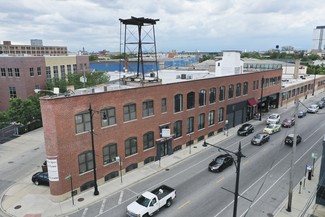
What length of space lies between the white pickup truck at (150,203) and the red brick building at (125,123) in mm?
6777

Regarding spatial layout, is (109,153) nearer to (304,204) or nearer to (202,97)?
(202,97)

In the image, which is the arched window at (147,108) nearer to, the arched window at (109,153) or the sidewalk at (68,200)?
the arched window at (109,153)

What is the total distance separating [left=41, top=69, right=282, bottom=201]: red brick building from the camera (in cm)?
2203

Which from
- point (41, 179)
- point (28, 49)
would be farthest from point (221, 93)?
point (28, 49)

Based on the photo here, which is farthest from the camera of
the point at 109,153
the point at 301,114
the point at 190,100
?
the point at 301,114

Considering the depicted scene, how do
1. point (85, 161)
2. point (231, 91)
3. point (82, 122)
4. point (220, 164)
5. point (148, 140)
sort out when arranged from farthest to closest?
point (231, 91) < point (148, 140) < point (220, 164) < point (85, 161) < point (82, 122)

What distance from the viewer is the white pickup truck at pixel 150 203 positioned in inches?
757

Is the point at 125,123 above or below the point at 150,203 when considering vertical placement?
above

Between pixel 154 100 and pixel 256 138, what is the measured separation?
16211 mm

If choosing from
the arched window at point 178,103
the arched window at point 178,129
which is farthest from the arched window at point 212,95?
the arched window at point 178,129

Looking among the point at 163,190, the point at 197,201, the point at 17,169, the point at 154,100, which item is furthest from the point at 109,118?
the point at 17,169

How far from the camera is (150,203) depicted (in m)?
19.6

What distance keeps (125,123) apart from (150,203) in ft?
31.4

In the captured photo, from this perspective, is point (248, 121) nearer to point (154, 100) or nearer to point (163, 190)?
point (154, 100)
